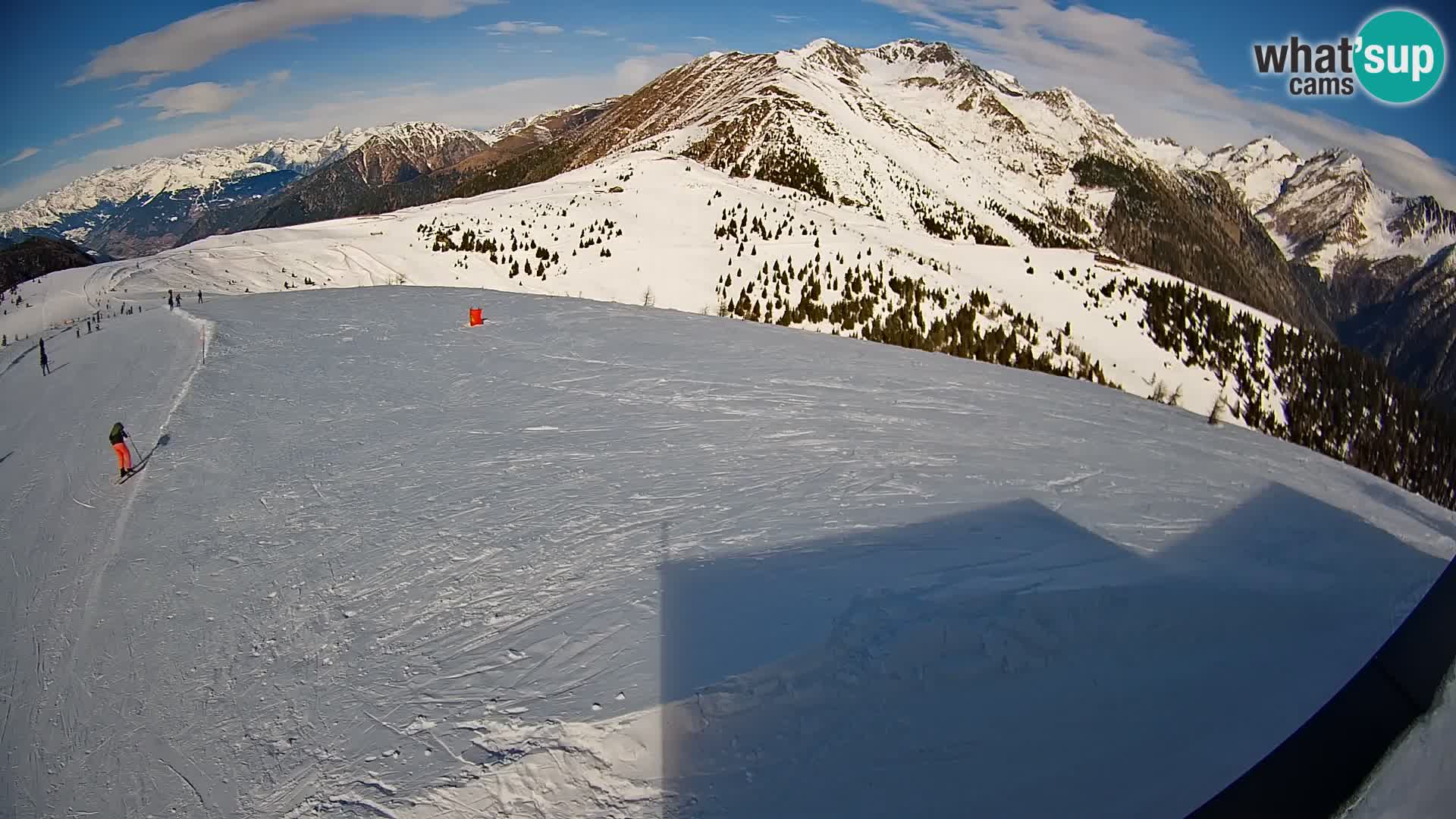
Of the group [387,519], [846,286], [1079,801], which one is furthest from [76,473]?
[846,286]

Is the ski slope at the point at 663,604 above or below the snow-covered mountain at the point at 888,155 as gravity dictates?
below

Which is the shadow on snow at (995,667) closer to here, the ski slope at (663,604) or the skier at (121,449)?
the ski slope at (663,604)

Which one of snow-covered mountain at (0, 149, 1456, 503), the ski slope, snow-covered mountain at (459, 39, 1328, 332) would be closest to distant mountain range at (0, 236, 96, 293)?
snow-covered mountain at (0, 149, 1456, 503)

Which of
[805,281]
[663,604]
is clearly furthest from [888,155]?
[663,604]

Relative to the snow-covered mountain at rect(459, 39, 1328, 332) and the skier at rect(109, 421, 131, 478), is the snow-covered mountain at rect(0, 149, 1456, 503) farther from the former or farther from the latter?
the skier at rect(109, 421, 131, 478)

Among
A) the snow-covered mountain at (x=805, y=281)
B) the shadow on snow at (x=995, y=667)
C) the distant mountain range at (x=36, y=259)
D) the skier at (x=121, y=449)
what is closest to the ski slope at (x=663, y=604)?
the shadow on snow at (x=995, y=667)

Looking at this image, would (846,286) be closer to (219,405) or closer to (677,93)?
(219,405)

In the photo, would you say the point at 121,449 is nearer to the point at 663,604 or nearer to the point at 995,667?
the point at 663,604
